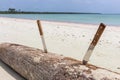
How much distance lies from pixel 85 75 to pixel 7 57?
8.74ft

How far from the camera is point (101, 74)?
3.19 m

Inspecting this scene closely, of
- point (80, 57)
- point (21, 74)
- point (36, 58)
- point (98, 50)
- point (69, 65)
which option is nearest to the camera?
point (69, 65)

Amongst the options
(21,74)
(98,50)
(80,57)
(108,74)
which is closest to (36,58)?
(21,74)

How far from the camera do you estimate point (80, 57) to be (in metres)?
6.40

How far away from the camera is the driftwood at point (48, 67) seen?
3281 millimetres

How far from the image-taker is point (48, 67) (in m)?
3.93

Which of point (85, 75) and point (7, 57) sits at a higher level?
point (85, 75)

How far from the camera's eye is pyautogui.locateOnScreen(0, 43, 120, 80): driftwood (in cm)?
328

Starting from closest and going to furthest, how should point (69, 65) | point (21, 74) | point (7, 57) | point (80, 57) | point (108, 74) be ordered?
point (108, 74)
point (69, 65)
point (21, 74)
point (7, 57)
point (80, 57)

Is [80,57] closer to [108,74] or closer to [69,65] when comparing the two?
[69,65]

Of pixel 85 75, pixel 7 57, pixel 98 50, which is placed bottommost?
pixel 98 50

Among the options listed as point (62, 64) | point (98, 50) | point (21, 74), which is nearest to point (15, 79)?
point (21, 74)

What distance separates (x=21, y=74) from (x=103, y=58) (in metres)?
2.45

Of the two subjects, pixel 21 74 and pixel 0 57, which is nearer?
pixel 21 74
